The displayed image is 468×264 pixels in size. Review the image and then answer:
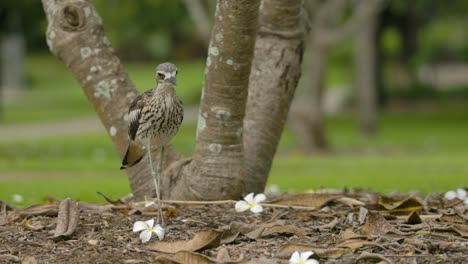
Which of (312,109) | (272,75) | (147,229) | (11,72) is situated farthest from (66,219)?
(11,72)

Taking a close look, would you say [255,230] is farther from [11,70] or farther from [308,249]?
[11,70]

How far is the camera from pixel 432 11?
33844 millimetres

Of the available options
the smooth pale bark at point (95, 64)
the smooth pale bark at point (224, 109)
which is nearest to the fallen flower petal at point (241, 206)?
the smooth pale bark at point (224, 109)

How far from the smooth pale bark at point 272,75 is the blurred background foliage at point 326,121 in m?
2.74

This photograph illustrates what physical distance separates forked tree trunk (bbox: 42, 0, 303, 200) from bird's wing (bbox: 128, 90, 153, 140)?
0.82 metres

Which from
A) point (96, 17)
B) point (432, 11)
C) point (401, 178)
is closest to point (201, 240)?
point (96, 17)

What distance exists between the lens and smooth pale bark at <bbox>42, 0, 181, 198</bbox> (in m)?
7.43

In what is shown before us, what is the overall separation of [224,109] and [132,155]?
2.41 feet

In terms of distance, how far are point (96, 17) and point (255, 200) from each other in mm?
2074

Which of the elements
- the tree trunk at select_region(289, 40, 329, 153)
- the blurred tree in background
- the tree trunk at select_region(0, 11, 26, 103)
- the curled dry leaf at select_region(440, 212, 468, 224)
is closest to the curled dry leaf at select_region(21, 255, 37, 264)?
the curled dry leaf at select_region(440, 212, 468, 224)

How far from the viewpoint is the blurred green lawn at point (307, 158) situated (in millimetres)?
11305

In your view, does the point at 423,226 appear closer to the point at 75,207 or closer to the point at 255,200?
the point at 255,200

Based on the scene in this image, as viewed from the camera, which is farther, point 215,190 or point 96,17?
point 96,17

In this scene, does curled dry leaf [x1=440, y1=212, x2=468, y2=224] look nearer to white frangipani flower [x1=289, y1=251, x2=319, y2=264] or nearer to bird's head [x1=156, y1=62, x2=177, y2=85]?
white frangipani flower [x1=289, y1=251, x2=319, y2=264]
